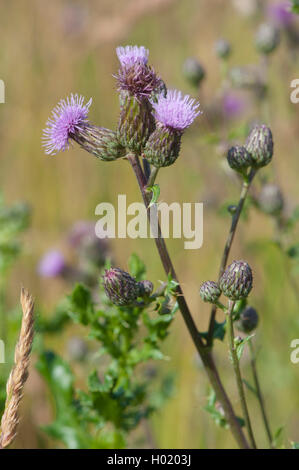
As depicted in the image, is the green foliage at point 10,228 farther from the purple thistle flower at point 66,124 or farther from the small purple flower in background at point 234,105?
A: the small purple flower in background at point 234,105

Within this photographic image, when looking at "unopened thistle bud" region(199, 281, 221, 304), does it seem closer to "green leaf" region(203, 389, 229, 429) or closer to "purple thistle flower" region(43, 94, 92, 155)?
"green leaf" region(203, 389, 229, 429)

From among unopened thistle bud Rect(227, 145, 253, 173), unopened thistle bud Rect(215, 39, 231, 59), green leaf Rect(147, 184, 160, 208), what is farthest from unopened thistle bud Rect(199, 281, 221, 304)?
unopened thistle bud Rect(215, 39, 231, 59)

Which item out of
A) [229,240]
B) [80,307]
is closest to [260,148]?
[229,240]
